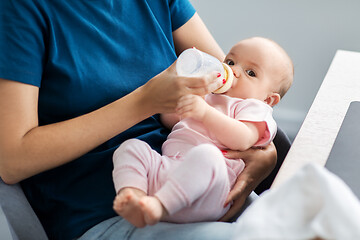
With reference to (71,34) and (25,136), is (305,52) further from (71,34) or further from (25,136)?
(25,136)

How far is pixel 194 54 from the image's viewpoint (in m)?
1.13

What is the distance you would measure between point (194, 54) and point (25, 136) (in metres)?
0.45

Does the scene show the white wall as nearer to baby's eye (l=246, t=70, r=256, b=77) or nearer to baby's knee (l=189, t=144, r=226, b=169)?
baby's eye (l=246, t=70, r=256, b=77)

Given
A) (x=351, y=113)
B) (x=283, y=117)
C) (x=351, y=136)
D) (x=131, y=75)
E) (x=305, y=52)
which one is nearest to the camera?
(x=351, y=136)

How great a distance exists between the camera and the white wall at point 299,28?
249 centimetres

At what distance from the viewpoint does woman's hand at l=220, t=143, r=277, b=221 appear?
114cm

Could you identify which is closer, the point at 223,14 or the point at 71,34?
the point at 71,34

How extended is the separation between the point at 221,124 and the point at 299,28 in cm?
164

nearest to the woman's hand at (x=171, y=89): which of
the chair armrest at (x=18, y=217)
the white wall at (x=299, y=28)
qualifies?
the chair armrest at (x=18, y=217)

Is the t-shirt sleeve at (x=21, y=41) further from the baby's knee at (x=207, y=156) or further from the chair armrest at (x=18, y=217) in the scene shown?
the baby's knee at (x=207, y=156)

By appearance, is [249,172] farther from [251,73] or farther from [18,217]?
[18,217]

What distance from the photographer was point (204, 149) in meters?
0.96

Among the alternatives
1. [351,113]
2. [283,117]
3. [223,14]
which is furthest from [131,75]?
[283,117]

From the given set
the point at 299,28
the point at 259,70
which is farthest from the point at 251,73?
the point at 299,28
